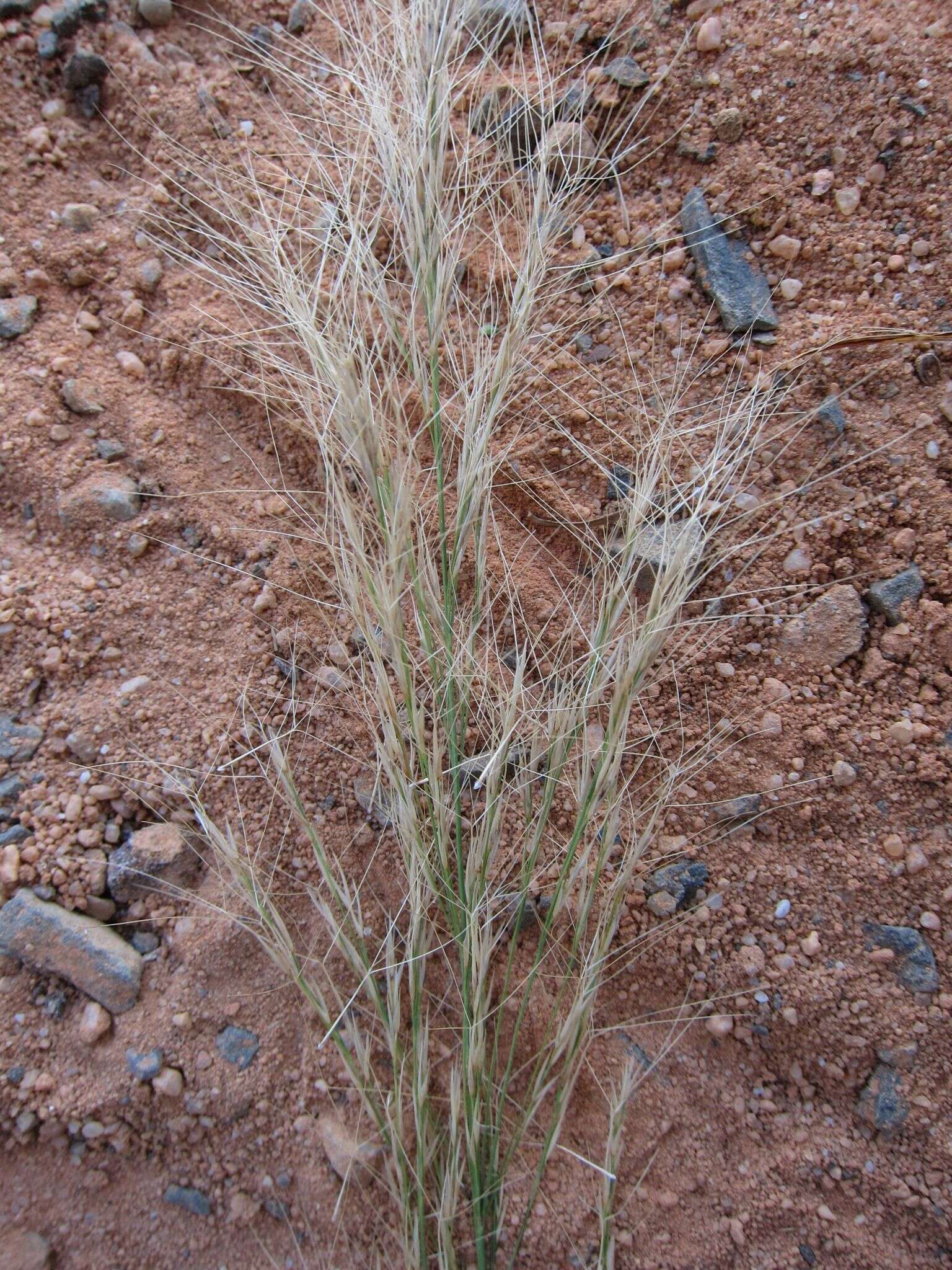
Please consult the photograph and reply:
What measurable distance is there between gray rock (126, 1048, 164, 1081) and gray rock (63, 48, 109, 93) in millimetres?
1514

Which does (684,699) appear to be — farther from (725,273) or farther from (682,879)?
(725,273)

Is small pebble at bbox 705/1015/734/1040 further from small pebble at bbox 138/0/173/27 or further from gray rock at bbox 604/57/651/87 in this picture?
small pebble at bbox 138/0/173/27

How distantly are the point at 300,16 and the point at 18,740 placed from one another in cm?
131

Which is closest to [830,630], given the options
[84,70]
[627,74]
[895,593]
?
[895,593]

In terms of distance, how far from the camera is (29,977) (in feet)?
3.59

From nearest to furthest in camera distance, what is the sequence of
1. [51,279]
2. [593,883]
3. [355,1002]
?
[593,883] → [355,1002] → [51,279]

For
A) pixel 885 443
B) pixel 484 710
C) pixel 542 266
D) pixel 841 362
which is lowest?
pixel 484 710

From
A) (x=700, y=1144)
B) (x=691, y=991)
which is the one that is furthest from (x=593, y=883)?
(x=700, y=1144)

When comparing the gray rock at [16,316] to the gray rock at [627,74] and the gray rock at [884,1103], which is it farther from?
the gray rock at [884,1103]

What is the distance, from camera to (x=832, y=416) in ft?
3.93

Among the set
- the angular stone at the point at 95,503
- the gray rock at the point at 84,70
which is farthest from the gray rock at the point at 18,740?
the gray rock at the point at 84,70

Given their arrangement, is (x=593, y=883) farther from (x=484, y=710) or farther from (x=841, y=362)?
(x=841, y=362)

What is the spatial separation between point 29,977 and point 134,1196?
30 centimetres

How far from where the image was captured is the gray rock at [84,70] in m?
1.41
